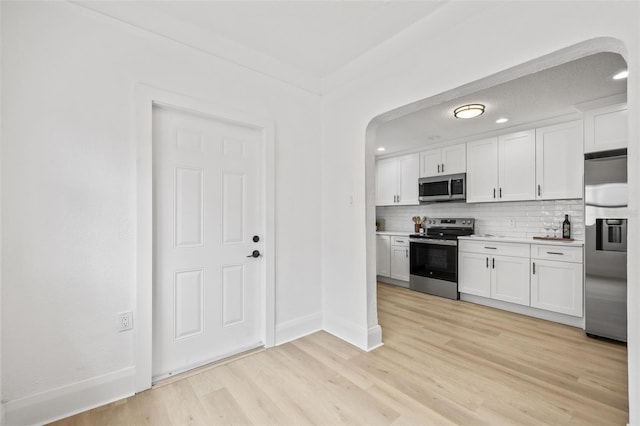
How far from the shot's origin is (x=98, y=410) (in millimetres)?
1809

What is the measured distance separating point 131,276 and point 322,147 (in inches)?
83.0

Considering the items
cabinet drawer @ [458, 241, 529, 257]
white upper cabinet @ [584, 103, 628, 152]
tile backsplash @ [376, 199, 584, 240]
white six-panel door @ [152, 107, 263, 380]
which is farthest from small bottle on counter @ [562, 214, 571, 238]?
white six-panel door @ [152, 107, 263, 380]

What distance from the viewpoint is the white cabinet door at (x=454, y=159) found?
4.53m

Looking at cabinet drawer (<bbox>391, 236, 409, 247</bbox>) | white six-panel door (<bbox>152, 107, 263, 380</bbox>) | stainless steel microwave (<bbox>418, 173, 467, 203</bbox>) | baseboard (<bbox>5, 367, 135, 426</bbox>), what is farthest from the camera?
cabinet drawer (<bbox>391, 236, 409, 247</bbox>)

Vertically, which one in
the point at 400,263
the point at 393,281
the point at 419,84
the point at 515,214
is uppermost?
the point at 419,84

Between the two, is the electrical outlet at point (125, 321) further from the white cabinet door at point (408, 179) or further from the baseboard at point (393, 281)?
the white cabinet door at point (408, 179)

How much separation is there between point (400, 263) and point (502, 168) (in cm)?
214

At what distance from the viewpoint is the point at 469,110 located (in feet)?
10.8

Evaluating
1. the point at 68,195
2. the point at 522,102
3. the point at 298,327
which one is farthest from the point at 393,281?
the point at 68,195

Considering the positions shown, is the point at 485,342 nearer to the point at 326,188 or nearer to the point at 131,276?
the point at 326,188

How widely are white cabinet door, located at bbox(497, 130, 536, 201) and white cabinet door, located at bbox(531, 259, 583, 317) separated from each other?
38.3 inches

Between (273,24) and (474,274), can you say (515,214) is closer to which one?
(474,274)

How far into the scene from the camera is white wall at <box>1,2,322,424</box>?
5.38ft

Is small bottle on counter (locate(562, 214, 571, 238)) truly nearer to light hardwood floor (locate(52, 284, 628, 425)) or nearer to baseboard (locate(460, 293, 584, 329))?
baseboard (locate(460, 293, 584, 329))
